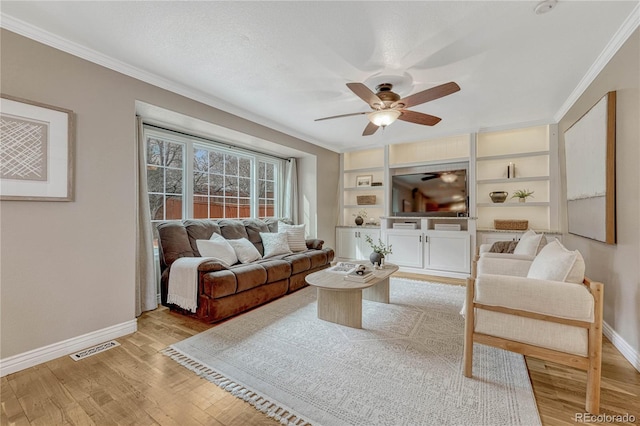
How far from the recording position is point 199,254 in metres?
3.35

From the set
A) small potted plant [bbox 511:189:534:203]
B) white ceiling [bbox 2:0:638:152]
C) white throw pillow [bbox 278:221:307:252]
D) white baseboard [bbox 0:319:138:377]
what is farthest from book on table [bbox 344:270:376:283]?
small potted plant [bbox 511:189:534:203]

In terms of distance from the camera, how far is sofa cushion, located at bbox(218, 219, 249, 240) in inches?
152

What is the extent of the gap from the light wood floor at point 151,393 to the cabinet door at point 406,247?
283cm

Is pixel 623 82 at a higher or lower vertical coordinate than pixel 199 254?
higher

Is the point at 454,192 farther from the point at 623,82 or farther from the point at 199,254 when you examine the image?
the point at 199,254

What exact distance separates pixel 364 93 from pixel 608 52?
205cm

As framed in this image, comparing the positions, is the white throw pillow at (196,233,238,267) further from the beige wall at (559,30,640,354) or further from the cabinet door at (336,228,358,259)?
the beige wall at (559,30,640,354)

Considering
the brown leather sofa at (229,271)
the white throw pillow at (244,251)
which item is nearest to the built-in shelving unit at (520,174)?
the brown leather sofa at (229,271)

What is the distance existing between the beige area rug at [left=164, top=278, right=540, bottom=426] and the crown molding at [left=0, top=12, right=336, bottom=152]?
8.27 ft

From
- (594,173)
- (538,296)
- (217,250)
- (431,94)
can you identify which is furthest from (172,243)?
(594,173)

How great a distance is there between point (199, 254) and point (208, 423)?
7.05ft

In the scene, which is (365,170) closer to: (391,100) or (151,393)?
(391,100)

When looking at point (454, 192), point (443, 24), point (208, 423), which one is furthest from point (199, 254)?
point (454, 192)

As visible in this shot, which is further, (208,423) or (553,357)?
(553,357)
